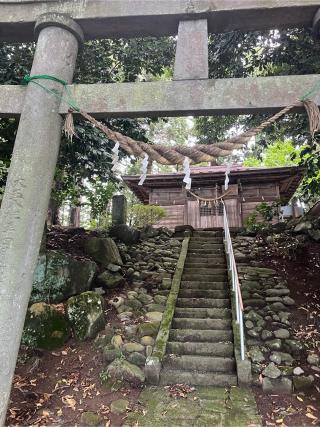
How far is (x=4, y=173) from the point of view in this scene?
6.64 meters

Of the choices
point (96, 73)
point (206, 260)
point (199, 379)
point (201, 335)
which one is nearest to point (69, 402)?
point (199, 379)

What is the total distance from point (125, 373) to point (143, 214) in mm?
9127

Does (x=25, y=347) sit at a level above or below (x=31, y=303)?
below

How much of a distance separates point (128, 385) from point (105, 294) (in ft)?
7.69

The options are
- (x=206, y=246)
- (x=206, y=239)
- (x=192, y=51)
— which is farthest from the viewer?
(x=206, y=239)

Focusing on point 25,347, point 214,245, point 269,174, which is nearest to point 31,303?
point 25,347

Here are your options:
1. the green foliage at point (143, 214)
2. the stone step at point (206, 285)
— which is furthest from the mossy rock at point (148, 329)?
the green foliage at point (143, 214)

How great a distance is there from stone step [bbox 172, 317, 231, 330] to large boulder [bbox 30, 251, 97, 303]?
1866 millimetres

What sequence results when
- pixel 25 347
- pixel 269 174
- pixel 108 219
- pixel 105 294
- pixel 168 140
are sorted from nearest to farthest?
pixel 25 347, pixel 105 294, pixel 108 219, pixel 269 174, pixel 168 140

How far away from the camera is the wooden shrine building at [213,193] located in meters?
14.5

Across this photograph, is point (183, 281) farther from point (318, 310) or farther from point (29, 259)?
point (29, 259)

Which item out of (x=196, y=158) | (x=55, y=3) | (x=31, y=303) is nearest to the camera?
(x=196, y=158)

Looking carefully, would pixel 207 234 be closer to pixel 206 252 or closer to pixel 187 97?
pixel 206 252

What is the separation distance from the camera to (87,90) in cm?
332
